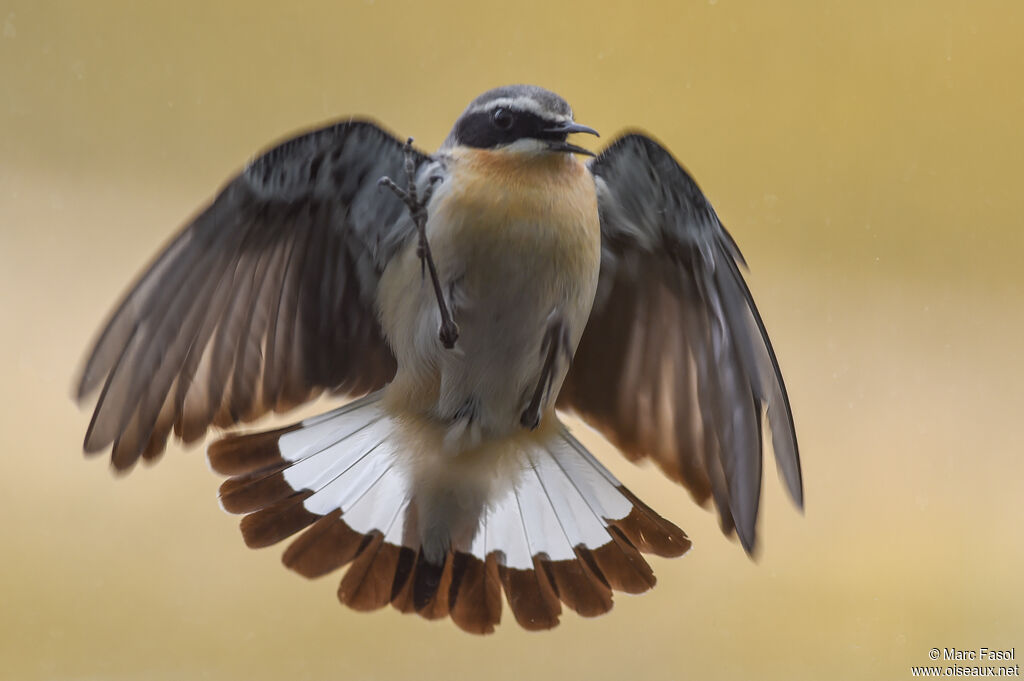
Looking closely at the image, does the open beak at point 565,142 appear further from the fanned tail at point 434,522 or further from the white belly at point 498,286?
the fanned tail at point 434,522

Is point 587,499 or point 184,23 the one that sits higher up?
point 184,23

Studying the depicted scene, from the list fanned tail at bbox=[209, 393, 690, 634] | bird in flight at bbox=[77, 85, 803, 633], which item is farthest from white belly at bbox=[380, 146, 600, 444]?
fanned tail at bbox=[209, 393, 690, 634]

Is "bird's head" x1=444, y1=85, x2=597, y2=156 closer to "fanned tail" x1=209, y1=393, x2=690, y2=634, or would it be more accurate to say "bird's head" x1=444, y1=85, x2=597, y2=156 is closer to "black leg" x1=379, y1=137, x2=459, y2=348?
"black leg" x1=379, y1=137, x2=459, y2=348

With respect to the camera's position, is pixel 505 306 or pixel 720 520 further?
pixel 720 520

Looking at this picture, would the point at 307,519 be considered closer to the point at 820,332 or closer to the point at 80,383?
the point at 80,383

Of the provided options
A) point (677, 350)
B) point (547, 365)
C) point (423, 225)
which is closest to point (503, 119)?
point (423, 225)

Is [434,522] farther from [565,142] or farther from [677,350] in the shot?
[565,142]

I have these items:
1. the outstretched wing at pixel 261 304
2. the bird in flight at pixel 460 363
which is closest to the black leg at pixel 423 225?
the bird in flight at pixel 460 363

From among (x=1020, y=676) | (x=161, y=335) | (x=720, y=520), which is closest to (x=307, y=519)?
(x=161, y=335)
